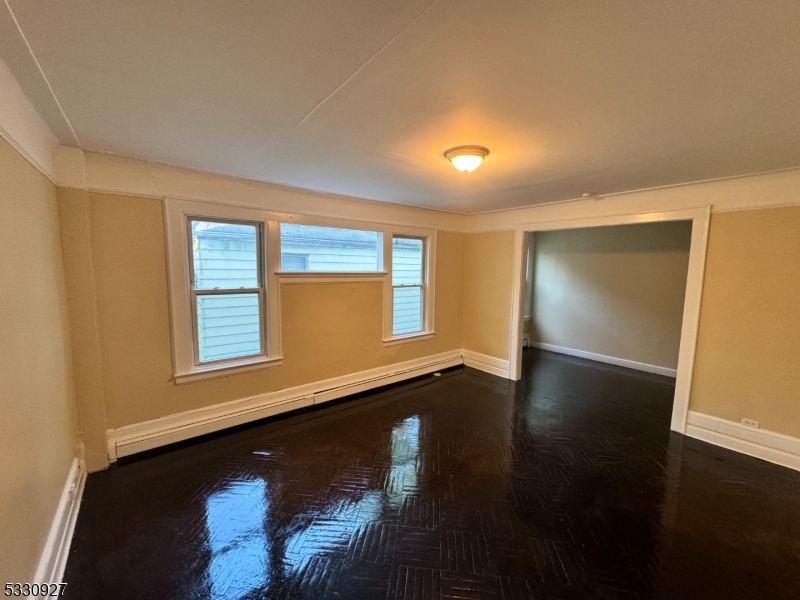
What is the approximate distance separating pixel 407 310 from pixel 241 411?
269 cm

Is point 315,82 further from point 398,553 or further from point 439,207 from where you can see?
point 439,207

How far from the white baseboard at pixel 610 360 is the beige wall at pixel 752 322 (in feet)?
6.12

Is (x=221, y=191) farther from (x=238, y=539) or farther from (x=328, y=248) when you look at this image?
(x=238, y=539)

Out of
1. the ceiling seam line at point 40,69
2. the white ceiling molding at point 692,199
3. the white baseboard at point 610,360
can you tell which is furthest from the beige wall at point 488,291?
the ceiling seam line at point 40,69

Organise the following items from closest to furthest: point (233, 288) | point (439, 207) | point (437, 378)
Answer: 1. point (233, 288)
2. point (439, 207)
3. point (437, 378)

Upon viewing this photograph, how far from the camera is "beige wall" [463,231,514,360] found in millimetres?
5172

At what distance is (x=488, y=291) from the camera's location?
5457 mm

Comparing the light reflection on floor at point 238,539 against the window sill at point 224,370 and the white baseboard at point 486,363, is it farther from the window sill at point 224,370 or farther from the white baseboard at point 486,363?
the white baseboard at point 486,363

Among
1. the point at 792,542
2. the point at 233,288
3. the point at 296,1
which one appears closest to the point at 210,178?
the point at 233,288

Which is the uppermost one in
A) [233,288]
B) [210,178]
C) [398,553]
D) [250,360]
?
[210,178]

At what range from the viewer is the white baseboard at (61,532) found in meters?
1.73

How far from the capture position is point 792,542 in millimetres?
2164

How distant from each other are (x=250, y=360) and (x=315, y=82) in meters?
2.97

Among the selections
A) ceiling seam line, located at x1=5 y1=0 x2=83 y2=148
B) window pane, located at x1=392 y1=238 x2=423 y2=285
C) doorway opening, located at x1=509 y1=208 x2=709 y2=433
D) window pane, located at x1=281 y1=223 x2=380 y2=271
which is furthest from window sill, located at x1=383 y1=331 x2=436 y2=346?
ceiling seam line, located at x1=5 y1=0 x2=83 y2=148
